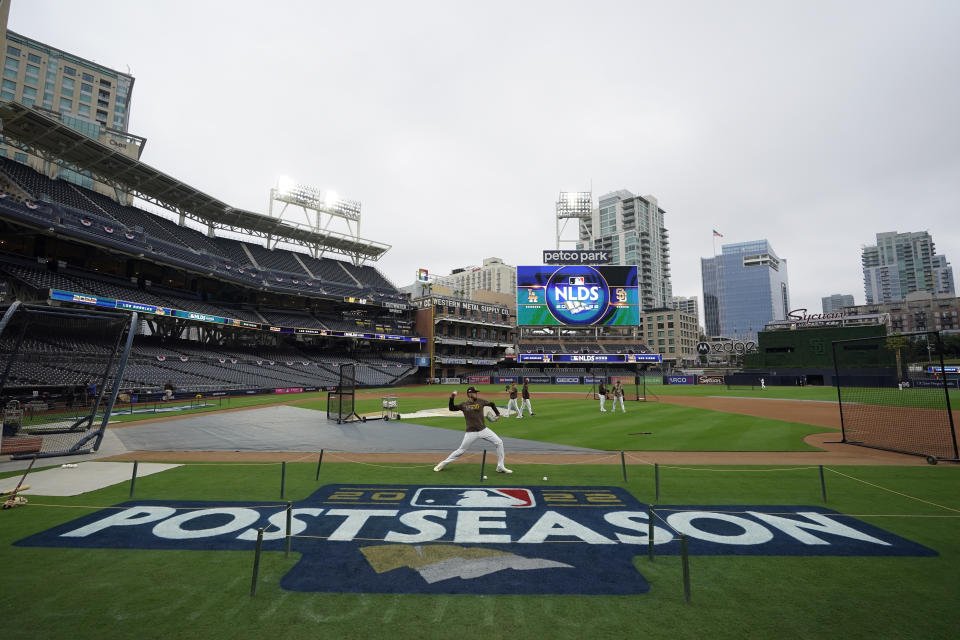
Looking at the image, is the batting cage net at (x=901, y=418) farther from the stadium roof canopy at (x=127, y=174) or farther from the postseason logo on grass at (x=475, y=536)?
the stadium roof canopy at (x=127, y=174)

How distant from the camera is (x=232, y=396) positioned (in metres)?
38.1

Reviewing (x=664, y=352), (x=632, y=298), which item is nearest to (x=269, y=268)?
(x=632, y=298)

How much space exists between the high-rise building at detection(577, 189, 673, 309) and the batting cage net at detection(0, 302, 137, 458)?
127 m

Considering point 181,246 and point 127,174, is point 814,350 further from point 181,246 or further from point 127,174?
point 127,174

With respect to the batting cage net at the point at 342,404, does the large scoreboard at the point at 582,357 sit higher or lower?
higher

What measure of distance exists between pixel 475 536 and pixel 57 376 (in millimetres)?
36708

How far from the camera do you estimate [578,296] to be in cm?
6550

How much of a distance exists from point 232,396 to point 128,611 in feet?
126

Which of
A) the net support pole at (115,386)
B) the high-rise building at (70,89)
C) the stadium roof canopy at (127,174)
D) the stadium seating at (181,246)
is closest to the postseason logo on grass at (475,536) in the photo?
the net support pole at (115,386)

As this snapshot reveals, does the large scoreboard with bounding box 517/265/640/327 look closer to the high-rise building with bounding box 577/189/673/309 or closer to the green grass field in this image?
the green grass field

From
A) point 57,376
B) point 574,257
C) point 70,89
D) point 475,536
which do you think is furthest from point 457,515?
point 70,89

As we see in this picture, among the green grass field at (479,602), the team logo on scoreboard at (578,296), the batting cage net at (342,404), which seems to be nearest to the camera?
the green grass field at (479,602)

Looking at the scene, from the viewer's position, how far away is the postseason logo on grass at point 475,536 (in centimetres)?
556

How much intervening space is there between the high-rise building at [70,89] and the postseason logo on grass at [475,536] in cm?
7948
